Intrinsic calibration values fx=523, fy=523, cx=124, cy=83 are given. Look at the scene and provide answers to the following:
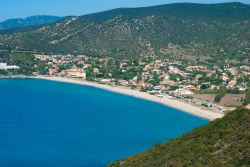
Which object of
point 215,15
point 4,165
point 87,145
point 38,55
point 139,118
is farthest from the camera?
point 215,15

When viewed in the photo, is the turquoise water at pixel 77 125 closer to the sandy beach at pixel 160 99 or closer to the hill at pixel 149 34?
the sandy beach at pixel 160 99

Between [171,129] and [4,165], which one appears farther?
[171,129]

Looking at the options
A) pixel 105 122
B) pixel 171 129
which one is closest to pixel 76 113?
pixel 105 122

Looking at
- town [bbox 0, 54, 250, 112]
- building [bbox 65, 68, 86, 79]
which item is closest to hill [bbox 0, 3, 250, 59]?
town [bbox 0, 54, 250, 112]

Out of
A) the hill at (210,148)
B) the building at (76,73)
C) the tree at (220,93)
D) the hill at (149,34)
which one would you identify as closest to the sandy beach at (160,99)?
the building at (76,73)

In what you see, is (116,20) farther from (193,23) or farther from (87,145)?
(87,145)

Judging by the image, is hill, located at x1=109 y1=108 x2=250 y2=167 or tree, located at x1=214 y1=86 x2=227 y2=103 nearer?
hill, located at x1=109 y1=108 x2=250 y2=167

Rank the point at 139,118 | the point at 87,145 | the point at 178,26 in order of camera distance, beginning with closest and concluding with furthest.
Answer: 1. the point at 87,145
2. the point at 139,118
3. the point at 178,26

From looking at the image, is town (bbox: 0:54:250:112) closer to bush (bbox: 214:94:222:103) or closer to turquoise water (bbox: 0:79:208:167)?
bush (bbox: 214:94:222:103)
